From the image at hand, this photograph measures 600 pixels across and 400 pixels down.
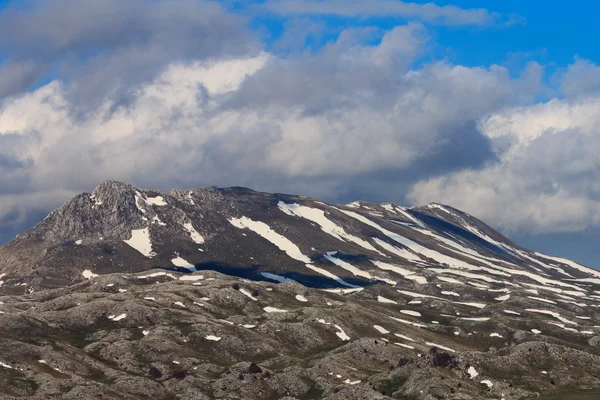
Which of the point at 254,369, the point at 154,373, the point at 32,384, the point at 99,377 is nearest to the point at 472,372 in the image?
the point at 254,369

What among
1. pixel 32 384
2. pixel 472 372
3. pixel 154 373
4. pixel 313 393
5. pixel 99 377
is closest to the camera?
pixel 32 384

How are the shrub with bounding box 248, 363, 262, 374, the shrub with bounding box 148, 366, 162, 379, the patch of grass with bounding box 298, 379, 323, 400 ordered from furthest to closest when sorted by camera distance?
the shrub with bounding box 248, 363, 262, 374
the shrub with bounding box 148, 366, 162, 379
the patch of grass with bounding box 298, 379, 323, 400

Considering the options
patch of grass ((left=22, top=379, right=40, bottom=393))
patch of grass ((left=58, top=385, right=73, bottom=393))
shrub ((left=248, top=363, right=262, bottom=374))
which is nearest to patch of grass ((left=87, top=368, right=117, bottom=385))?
patch of grass ((left=58, top=385, right=73, bottom=393))

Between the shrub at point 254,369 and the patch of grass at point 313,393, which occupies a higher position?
the shrub at point 254,369

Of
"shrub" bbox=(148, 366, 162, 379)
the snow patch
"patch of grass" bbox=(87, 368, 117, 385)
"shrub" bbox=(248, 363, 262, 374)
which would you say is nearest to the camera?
"patch of grass" bbox=(87, 368, 117, 385)

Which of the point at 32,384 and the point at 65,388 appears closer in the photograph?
the point at 65,388

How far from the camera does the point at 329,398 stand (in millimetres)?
156375

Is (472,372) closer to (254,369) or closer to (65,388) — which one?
(254,369)

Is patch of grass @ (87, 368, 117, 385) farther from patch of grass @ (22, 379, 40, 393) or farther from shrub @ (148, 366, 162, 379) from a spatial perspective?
patch of grass @ (22, 379, 40, 393)

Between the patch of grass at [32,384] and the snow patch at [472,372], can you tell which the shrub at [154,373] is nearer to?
the patch of grass at [32,384]

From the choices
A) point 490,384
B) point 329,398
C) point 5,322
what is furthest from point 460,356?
point 5,322

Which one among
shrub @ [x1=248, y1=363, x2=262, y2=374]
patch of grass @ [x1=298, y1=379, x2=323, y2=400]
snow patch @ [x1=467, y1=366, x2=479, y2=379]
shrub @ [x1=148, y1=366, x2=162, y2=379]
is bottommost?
shrub @ [x1=148, y1=366, x2=162, y2=379]

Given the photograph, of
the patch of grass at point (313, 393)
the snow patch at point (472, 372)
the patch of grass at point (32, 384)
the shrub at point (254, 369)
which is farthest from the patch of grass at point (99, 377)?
the snow patch at point (472, 372)

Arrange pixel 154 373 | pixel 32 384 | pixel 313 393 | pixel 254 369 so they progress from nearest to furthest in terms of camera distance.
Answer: pixel 32 384 < pixel 313 393 < pixel 154 373 < pixel 254 369
